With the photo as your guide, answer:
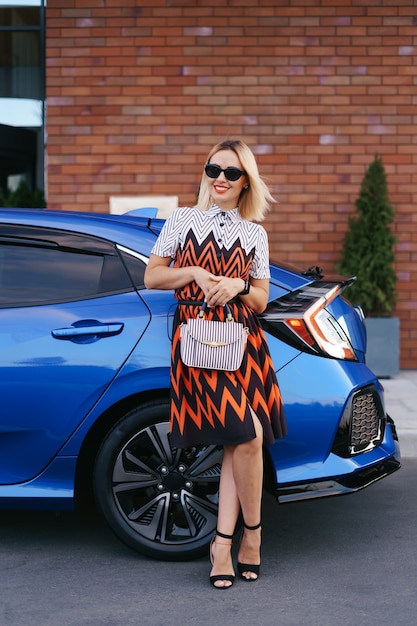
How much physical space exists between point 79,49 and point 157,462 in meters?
5.95

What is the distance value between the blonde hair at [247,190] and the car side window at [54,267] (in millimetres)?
545

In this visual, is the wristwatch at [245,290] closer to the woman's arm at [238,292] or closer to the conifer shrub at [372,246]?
the woman's arm at [238,292]

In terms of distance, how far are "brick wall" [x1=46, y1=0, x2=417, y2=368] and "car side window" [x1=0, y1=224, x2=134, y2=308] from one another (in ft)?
15.9

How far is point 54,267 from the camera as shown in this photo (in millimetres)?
4070

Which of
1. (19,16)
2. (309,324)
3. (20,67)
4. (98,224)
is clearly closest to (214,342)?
(309,324)

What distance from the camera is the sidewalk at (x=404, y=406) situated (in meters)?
6.11

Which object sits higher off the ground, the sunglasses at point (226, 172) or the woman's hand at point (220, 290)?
the sunglasses at point (226, 172)

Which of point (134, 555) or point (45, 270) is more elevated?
point (45, 270)

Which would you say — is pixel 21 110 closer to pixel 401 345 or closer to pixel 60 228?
pixel 401 345

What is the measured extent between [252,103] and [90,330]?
5452 millimetres

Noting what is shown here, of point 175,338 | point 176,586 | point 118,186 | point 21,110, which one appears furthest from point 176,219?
point 21,110

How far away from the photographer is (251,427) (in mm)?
3588

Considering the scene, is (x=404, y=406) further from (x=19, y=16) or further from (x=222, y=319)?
(x=19, y=16)

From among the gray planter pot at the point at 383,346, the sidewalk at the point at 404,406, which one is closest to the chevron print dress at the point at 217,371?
the sidewalk at the point at 404,406
